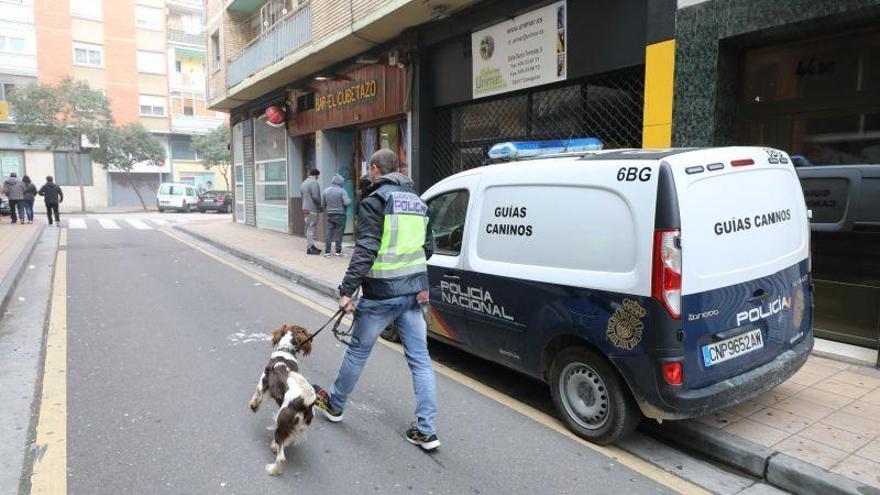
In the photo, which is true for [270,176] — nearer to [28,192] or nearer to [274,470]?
[28,192]

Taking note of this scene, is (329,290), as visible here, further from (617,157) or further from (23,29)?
(23,29)

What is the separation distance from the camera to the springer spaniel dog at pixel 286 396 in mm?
3289

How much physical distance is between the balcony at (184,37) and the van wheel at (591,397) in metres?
47.5

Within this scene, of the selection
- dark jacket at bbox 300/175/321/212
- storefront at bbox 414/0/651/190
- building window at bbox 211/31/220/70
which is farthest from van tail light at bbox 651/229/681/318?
building window at bbox 211/31/220/70

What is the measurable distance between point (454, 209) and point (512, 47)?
4.77 m

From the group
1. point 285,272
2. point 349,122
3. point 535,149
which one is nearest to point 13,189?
point 349,122

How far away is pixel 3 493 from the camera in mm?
3049

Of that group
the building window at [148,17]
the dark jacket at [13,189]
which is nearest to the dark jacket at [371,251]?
the dark jacket at [13,189]

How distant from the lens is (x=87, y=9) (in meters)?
39.6

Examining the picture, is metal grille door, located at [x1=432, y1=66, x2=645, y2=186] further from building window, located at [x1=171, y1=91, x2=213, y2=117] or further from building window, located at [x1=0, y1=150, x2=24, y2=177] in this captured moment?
building window, located at [x1=171, y1=91, x2=213, y2=117]

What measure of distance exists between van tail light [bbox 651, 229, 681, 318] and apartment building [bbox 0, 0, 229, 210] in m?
42.1

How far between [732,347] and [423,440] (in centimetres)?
193

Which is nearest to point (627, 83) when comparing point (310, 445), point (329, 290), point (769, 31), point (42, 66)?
point (769, 31)

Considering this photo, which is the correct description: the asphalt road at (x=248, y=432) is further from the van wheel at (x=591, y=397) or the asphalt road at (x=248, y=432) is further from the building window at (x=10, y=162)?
the building window at (x=10, y=162)
